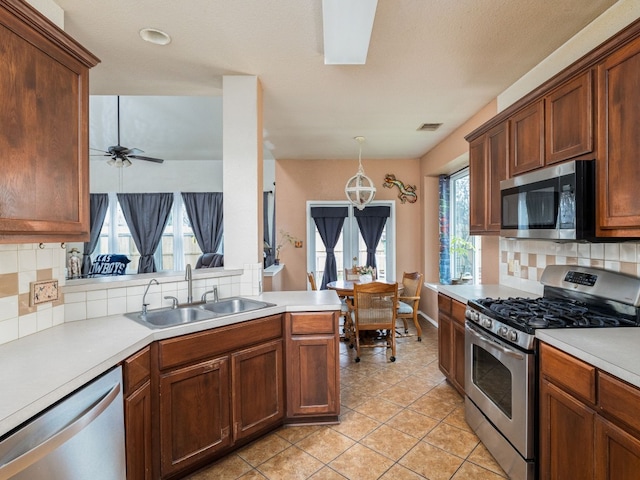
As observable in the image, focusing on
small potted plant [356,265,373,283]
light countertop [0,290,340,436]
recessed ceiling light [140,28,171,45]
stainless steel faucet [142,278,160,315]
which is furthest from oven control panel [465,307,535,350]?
recessed ceiling light [140,28,171,45]

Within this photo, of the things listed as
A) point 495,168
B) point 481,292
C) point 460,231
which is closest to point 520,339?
point 481,292

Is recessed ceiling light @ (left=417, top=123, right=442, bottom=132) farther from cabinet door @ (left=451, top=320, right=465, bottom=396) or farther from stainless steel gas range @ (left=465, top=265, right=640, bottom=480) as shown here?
cabinet door @ (left=451, top=320, right=465, bottom=396)

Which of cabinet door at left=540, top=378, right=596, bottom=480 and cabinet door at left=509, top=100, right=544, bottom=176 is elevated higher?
cabinet door at left=509, top=100, right=544, bottom=176

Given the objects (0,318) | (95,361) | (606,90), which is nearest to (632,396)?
(606,90)

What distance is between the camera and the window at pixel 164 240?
688cm

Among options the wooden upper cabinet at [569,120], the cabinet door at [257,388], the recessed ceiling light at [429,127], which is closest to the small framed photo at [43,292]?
the cabinet door at [257,388]

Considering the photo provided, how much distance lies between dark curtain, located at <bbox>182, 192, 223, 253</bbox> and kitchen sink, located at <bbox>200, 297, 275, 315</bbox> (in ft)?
15.2

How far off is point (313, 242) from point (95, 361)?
4389 mm

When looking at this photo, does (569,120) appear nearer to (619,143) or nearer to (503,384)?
(619,143)

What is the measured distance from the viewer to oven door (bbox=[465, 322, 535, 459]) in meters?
1.69

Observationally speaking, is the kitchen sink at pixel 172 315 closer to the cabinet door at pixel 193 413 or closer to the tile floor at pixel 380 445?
the cabinet door at pixel 193 413

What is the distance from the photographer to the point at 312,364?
2328mm

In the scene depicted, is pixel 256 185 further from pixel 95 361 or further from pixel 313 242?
pixel 313 242

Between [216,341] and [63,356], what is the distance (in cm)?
72
